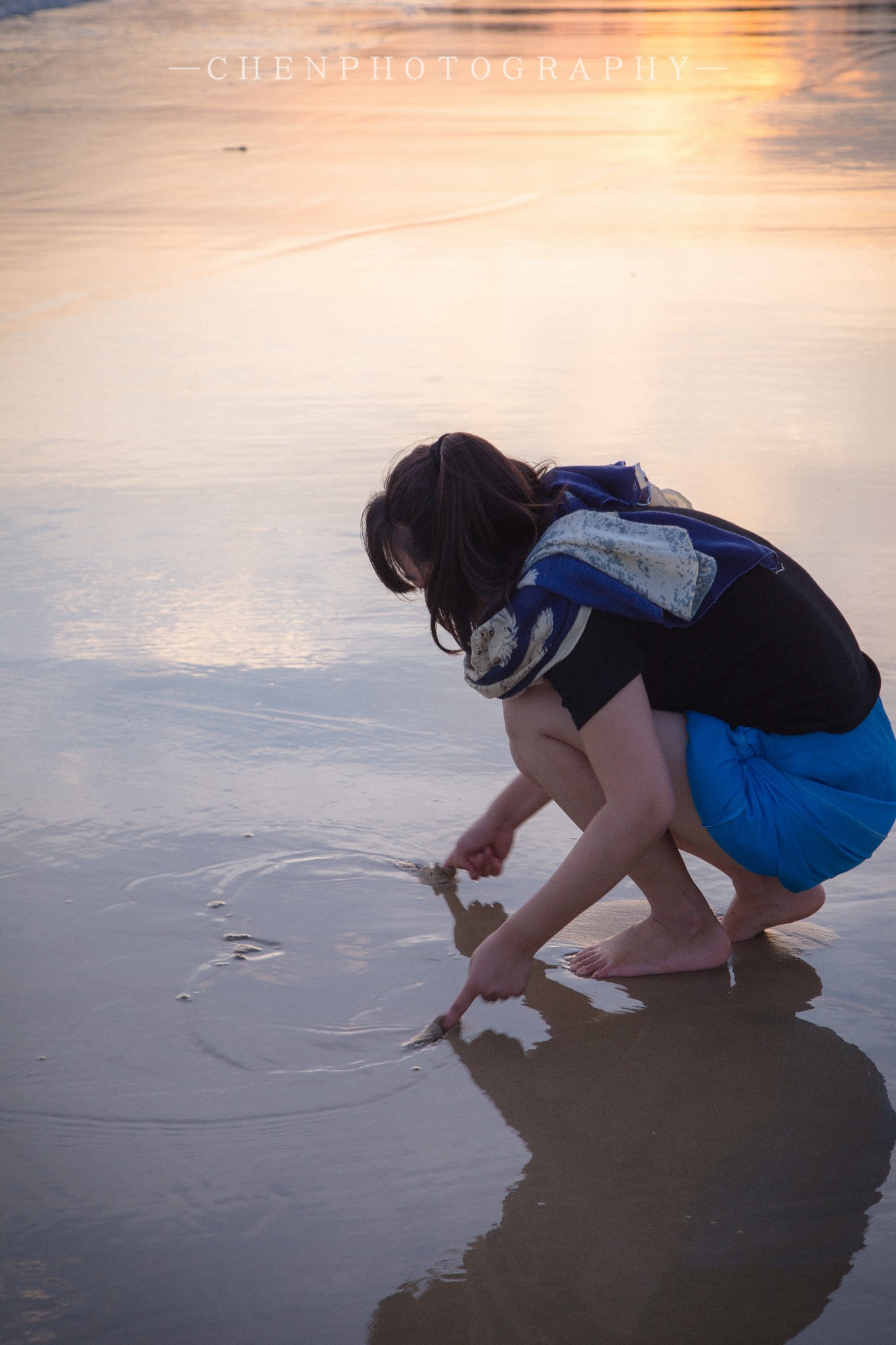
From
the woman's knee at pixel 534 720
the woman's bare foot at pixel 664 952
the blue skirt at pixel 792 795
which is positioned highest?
the woman's knee at pixel 534 720

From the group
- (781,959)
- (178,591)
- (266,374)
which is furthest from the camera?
(266,374)

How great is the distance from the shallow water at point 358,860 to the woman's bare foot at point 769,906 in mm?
59

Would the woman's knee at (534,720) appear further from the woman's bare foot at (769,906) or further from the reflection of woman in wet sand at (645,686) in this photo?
the woman's bare foot at (769,906)

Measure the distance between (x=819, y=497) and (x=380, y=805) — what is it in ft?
6.33

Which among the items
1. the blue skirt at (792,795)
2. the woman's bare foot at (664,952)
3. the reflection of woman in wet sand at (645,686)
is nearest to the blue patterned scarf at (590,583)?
the reflection of woman in wet sand at (645,686)

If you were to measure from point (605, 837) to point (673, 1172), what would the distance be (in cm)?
43

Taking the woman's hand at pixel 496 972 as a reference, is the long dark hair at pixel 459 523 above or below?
above

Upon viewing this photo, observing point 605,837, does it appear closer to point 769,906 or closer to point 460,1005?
point 460,1005

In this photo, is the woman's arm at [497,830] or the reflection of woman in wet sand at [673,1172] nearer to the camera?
the reflection of woman in wet sand at [673,1172]

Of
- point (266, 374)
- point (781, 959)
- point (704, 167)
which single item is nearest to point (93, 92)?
point (704, 167)

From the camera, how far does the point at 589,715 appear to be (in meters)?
1.76

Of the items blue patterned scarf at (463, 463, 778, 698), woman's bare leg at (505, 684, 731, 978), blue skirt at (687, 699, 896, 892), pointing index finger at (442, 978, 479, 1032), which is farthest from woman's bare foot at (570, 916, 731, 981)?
blue patterned scarf at (463, 463, 778, 698)

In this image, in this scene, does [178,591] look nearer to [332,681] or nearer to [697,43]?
[332,681]

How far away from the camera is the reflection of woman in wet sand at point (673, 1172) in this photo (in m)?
1.43
